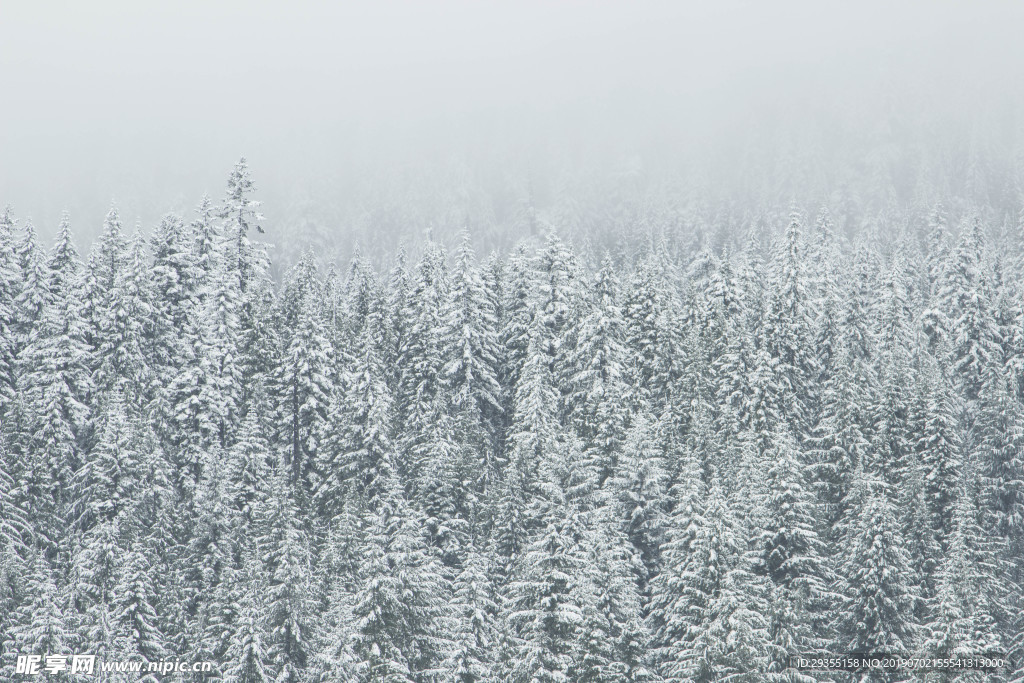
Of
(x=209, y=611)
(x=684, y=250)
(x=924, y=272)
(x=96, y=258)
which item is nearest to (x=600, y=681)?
(x=209, y=611)

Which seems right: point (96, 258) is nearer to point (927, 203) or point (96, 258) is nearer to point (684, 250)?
point (684, 250)

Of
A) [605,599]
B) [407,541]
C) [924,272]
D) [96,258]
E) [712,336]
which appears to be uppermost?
[924,272]

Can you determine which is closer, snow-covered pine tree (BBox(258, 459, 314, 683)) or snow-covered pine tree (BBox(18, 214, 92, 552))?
snow-covered pine tree (BBox(258, 459, 314, 683))

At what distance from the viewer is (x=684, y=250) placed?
14562 centimetres

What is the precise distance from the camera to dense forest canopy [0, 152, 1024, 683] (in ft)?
102

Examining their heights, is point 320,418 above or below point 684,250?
below

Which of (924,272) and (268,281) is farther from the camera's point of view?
(924,272)

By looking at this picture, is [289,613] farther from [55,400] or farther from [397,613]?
[55,400]

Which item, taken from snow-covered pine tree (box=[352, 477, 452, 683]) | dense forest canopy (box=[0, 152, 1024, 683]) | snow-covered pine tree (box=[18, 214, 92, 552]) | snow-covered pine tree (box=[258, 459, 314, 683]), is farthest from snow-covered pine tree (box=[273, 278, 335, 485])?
snow-covered pine tree (box=[352, 477, 452, 683])

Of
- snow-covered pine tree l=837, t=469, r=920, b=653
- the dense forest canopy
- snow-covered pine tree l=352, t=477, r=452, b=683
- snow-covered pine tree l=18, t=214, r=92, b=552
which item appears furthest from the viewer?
snow-covered pine tree l=18, t=214, r=92, b=552

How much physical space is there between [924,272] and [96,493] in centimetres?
7085

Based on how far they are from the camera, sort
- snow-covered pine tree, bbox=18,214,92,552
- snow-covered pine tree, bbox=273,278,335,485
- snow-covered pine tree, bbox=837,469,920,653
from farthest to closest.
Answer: snow-covered pine tree, bbox=273,278,335,485
snow-covered pine tree, bbox=18,214,92,552
snow-covered pine tree, bbox=837,469,920,653

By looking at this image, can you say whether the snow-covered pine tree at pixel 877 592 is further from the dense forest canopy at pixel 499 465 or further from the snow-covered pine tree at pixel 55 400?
the snow-covered pine tree at pixel 55 400

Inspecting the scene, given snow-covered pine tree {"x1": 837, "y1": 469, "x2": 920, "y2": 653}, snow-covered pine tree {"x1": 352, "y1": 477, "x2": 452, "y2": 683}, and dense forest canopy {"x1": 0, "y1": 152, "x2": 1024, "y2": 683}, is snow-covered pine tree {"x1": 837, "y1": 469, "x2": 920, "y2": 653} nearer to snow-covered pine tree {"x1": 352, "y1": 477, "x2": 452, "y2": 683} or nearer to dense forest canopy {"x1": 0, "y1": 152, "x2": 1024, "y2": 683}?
dense forest canopy {"x1": 0, "y1": 152, "x2": 1024, "y2": 683}
